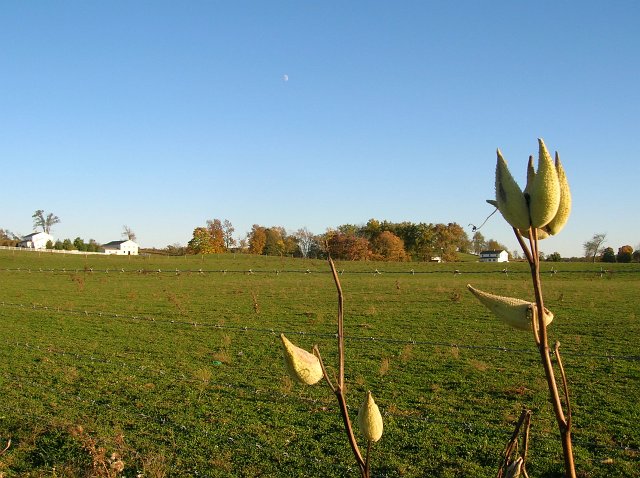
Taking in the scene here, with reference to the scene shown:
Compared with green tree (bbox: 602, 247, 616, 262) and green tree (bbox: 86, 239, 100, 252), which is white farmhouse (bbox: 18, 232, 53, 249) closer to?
green tree (bbox: 86, 239, 100, 252)

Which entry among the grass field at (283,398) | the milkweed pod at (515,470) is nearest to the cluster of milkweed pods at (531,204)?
the milkweed pod at (515,470)

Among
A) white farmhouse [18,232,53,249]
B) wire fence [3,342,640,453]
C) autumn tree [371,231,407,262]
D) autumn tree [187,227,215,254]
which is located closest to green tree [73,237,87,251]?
white farmhouse [18,232,53,249]

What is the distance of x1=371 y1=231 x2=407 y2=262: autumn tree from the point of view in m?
61.6

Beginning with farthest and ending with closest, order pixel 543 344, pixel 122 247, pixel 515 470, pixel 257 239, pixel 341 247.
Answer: pixel 122 247, pixel 257 239, pixel 341 247, pixel 515 470, pixel 543 344

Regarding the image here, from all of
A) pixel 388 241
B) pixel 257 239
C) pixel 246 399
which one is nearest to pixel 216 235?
pixel 257 239

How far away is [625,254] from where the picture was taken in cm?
6134

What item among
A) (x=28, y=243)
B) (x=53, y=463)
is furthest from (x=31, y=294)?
(x=28, y=243)

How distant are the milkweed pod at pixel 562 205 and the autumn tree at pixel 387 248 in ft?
192

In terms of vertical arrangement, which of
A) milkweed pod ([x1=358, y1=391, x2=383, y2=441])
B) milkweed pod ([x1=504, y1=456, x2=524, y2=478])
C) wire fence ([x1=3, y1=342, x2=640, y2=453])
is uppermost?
milkweed pod ([x1=358, y1=391, x2=383, y2=441])

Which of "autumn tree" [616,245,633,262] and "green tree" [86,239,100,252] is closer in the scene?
"autumn tree" [616,245,633,262]

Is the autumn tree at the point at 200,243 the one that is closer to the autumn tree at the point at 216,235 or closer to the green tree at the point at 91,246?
the autumn tree at the point at 216,235

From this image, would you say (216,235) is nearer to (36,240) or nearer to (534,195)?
(36,240)

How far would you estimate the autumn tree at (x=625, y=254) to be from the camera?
60.1 m

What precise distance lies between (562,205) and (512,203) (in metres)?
0.06
